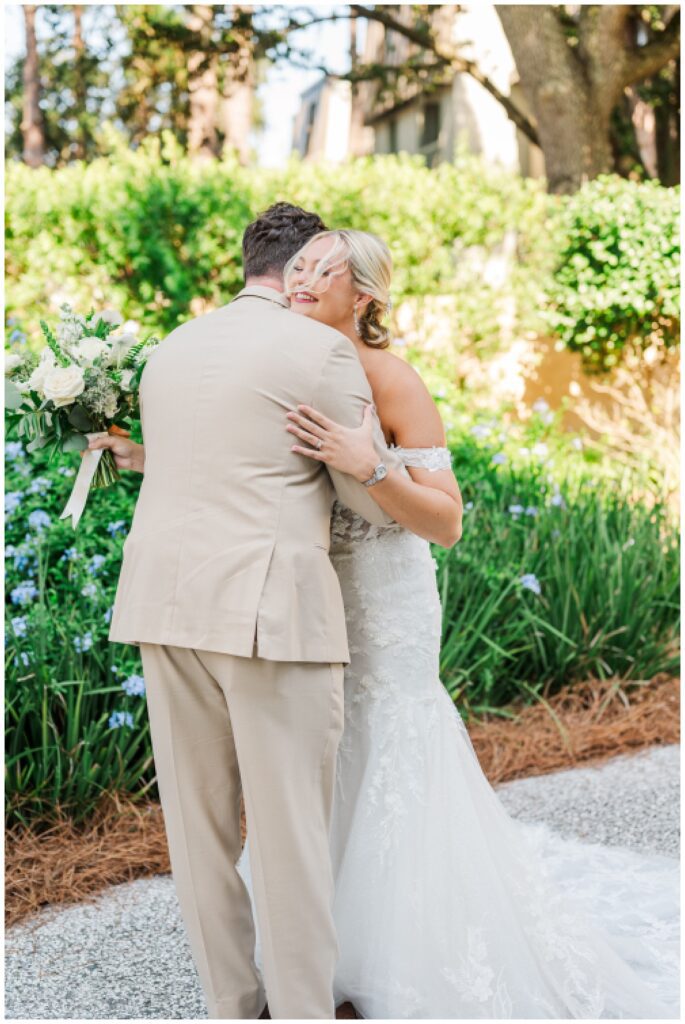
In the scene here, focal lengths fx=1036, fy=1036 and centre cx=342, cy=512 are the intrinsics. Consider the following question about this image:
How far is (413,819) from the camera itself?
2918mm

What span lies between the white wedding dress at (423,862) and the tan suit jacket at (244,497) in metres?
0.43

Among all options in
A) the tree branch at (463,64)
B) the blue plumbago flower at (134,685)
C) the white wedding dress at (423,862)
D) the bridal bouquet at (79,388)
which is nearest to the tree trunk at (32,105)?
the tree branch at (463,64)

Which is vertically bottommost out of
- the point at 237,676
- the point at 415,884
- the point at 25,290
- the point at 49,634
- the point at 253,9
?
the point at 415,884

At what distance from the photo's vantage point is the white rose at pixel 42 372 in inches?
107

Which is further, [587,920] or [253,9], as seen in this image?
[253,9]

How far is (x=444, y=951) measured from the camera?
2795 millimetres

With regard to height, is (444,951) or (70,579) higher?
(70,579)

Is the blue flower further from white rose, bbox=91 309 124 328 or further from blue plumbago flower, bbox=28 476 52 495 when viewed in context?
white rose, bbox=91 309 124 328

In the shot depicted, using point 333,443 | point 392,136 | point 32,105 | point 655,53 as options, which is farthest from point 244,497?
point 32,105

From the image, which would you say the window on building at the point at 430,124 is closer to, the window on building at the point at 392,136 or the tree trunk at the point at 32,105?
the window on building at the point at 392,136

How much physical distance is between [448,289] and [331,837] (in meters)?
7.95

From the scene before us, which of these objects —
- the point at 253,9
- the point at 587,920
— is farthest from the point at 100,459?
the point at 253,9

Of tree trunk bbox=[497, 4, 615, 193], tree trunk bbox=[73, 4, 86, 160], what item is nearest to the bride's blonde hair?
tree trunk bbox=[497, 4, 615, 193]

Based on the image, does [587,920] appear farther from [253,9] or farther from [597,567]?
[253,9]
